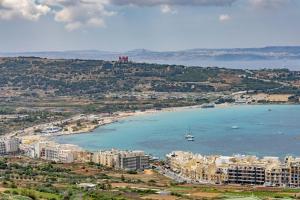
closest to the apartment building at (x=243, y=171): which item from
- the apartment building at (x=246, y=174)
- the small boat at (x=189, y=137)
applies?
the apartment building at (x=246, y=174)

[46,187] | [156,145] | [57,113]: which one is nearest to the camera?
[46,187]

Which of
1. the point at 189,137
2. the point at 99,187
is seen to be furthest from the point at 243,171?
the point at 189,137

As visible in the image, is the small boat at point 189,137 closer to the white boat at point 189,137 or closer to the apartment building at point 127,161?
the white boat at point 189,137

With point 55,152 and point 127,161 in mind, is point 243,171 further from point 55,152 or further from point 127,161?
point 55,152

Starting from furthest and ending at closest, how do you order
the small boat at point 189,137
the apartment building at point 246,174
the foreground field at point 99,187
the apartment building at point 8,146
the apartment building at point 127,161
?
the small boat at point 189,137
the apartment building at point 8,146
the apartment building at point 127,161
the apartment building at point 246,174
the foreground field at point 99,187

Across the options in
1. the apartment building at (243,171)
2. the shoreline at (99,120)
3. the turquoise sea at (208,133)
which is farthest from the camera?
the shoreline at (99,120)

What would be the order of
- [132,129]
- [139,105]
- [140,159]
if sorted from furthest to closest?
1. [139,105]
2. [132,129]
3. [140,159]

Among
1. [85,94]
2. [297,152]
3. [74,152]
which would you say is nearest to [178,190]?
[74,152]

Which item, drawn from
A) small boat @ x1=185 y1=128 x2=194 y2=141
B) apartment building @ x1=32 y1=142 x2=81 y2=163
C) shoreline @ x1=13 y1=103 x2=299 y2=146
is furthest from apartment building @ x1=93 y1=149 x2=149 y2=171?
shoreline @ x1=13 y1=103 x2=299 y2=146

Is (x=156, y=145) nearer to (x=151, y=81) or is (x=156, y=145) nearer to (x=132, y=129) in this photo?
(x=132, y=129)
